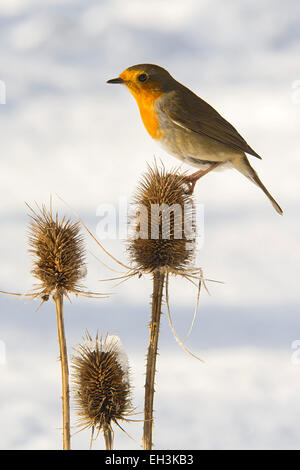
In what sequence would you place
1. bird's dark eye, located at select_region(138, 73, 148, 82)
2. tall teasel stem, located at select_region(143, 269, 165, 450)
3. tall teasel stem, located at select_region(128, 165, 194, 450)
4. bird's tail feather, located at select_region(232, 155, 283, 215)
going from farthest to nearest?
bird's tail feather, located at select_region(232, 155, 283, 215) → bird's dark eye, located at select_region(138, 73, 148, 82) → tall teasel stem, located at select_region(128, 165, 194, 450) → tall teasel stem, located at select_region(143, 269, 165, 450)

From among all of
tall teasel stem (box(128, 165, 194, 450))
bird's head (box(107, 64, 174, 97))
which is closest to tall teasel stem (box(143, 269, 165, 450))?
tall teasel stem (box(128, 165, 194, 450))

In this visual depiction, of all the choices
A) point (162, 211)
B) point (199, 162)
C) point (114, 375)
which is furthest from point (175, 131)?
point (114, 375)

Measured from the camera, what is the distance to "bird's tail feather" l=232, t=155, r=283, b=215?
22.8ft

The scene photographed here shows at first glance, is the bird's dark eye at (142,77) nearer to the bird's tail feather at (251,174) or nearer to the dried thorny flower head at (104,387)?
the bird's tail feather at (251,174)

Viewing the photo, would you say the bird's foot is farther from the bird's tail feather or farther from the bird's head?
the bird's head

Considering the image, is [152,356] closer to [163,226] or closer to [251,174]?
[163,226]

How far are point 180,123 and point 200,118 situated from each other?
34 cm

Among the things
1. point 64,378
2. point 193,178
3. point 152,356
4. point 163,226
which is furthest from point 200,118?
point 64,378

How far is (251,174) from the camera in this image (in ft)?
23.1

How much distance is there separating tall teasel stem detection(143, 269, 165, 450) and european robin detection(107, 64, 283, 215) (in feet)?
4.19

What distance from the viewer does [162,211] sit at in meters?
6.21
